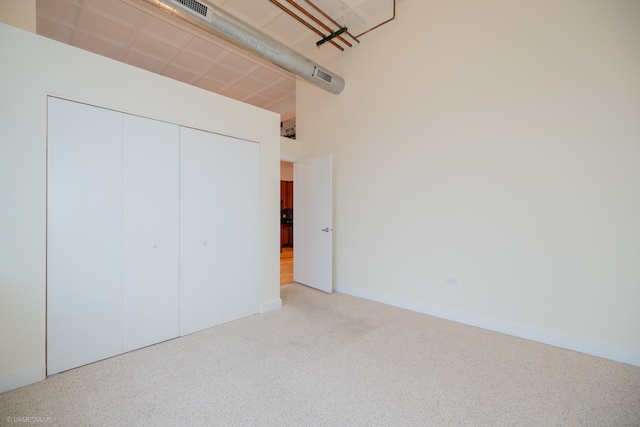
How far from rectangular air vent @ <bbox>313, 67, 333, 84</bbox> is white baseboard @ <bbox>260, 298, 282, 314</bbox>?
3.20m

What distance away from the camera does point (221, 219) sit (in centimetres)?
300

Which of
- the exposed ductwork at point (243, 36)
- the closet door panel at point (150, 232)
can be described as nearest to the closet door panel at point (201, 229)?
the closet door panel at point (150, 232)

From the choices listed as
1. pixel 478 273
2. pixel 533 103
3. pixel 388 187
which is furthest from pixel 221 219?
pixel 533 103

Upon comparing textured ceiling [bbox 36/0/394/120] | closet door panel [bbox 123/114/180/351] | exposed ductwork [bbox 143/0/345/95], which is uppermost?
textured ceiling [bbox 36/0/394/120]

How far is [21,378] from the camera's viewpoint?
1900mm

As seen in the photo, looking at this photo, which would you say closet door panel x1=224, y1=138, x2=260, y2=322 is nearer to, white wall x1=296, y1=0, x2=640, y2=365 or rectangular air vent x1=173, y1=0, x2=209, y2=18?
rectangular air vent x1=173, y1=0, x2=209, y2=18

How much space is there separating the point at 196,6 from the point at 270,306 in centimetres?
339

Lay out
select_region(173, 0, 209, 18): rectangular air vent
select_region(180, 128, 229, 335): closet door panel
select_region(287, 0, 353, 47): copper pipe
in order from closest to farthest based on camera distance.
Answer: select_region(173, 0, 209, 18): rectangular air vent < select_region(180, 128, 229, 335): closet door panel < select_region(287, 0, 353, 47): copper pipe

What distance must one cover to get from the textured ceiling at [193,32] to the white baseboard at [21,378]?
3554 millimetres

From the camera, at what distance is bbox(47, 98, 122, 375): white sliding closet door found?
2.06m

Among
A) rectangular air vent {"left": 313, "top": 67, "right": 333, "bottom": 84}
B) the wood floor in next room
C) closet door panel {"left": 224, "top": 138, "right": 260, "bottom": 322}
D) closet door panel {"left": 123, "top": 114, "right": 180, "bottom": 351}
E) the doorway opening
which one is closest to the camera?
closet door panel {"left": 123, "top": 114, "right": 180, "bottom": 351}

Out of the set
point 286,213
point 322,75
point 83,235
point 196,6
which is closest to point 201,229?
point 83,235

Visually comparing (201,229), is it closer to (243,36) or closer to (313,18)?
(243,36)

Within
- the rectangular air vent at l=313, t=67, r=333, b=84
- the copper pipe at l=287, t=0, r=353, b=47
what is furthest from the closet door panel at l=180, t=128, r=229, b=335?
the copper pipe at l=287, t=0, r=353, b=47
